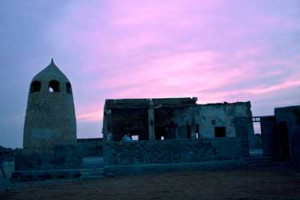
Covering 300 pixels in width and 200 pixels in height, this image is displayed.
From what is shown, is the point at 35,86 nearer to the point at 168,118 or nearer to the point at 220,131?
the point at 168,118

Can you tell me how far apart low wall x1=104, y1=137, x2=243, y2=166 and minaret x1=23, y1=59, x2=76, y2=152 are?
4135mm

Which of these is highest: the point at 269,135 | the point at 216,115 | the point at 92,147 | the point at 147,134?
the point at 216,115

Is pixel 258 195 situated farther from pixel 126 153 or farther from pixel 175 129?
pixel 175 129

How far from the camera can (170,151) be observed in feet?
44.5

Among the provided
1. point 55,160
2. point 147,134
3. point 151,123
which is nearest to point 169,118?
point 147,134

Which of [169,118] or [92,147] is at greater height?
[169,118]

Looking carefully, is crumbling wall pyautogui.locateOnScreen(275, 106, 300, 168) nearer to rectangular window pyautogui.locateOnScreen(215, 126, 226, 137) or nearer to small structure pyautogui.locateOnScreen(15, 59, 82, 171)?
small structure pyautogui.locateOnScreen(15, 59, 82, 171)

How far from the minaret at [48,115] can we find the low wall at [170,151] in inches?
163

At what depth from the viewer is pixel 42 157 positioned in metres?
14.4

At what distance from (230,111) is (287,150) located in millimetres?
8913

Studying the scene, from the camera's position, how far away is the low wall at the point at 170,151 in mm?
13369

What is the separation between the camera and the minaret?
16688mm

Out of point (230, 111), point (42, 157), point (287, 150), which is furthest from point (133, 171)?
point (230, 111)

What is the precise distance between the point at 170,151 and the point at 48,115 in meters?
6.73
